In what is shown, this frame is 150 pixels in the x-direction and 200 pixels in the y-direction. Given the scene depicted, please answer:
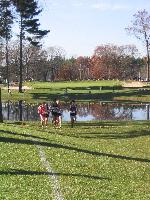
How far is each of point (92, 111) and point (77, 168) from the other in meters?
39.7

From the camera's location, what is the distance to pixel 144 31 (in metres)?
102

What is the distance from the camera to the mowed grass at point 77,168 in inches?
603

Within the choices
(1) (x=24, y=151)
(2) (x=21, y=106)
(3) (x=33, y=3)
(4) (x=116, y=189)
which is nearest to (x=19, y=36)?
(3) (x=33, y=3)

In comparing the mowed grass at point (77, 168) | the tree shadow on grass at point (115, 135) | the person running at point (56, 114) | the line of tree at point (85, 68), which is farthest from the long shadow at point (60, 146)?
the line of tree at point (85, 68)

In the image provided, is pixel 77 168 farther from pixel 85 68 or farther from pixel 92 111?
pixel 85 68

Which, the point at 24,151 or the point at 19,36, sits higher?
the point at 19,36

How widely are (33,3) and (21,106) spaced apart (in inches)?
717

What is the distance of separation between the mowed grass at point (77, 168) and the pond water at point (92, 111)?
1983cm

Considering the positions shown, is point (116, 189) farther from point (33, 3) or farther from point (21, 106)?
point (33, 3)

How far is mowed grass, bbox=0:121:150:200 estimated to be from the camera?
15.3m

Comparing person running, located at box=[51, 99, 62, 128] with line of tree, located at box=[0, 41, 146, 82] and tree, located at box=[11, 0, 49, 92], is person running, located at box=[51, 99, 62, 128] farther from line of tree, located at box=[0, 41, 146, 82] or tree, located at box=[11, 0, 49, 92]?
line of tree, located at box=[0, 41, 146, 82]

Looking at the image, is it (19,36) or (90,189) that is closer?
(90,189)

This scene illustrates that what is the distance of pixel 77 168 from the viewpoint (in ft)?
63.6

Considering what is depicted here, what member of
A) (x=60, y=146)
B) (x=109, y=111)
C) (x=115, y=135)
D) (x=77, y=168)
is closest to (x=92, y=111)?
(x=109, y=111)
